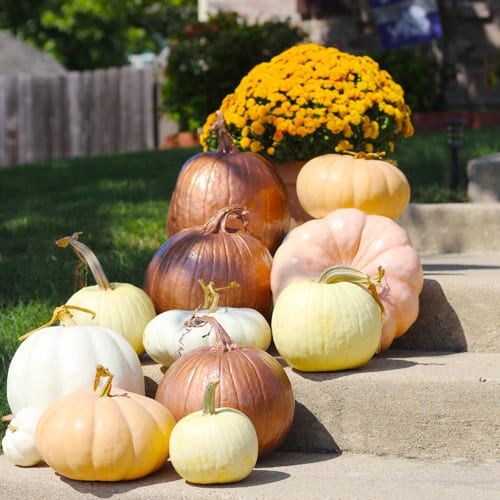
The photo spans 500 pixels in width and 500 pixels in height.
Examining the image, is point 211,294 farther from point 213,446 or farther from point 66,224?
point 66,224

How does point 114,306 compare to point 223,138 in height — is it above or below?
below

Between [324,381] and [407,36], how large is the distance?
7.99 meters

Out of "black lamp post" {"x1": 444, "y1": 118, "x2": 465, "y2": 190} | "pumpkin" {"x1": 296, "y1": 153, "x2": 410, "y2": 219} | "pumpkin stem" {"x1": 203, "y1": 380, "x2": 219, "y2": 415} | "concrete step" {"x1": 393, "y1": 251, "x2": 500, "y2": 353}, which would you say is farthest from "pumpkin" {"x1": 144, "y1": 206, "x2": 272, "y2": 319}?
"black lamp post" {"x1": 444, "y1": 118, "x2": 465, "y2": 190}

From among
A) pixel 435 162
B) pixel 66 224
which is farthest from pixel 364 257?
pixel 435 162

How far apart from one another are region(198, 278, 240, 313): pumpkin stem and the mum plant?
0.99 meters

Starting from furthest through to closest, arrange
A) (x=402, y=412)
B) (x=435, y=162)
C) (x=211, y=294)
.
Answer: (x=435, y=162)
(x=211, y=294)
(x=402, y=412)

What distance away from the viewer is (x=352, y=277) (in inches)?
130

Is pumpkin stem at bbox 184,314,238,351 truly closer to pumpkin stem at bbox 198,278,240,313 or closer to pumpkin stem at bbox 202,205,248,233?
pumpkin stem at bbox 198,278,240,313

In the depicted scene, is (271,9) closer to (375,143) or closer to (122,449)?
(375,143)

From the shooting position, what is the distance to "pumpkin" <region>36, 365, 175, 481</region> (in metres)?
2.81

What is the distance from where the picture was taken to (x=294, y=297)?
10.7 feet

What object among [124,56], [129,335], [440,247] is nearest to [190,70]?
[440,247]

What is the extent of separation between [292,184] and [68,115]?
12.4 m

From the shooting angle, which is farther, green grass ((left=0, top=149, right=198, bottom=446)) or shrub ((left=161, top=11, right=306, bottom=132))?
shrub ((left=161, top=11, right=306, bottom=132))
